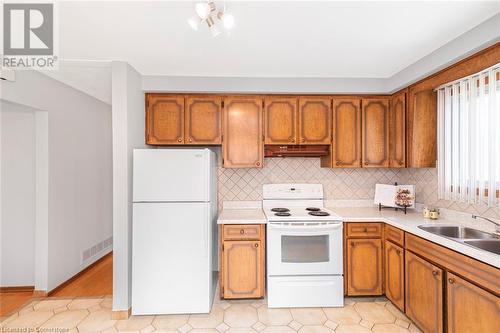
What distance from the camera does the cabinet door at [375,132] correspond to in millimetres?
3078

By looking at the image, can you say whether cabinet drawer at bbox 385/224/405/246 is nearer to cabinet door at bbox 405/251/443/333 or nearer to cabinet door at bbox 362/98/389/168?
cabinet door at bbox 405/251/443/333

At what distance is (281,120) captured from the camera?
305cm

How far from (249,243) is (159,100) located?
191cm

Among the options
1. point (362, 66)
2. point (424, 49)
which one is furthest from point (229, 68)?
point (424, 49)

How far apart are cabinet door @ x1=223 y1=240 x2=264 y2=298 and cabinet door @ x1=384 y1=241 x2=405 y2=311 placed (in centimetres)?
130

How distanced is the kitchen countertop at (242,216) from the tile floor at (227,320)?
872 mm

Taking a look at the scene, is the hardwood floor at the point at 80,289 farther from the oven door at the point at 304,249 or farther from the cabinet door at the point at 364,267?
the cabinet door at the point at 364,267

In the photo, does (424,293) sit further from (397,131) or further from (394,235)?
(397,131)

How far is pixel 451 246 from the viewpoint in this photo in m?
1.79

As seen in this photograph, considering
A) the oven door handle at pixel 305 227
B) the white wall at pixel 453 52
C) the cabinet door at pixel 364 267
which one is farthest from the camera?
the cabinet door at pixel 364 267

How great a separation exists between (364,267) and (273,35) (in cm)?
245

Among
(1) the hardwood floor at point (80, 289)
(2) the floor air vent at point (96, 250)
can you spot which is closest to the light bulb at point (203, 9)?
(1) the hardwood floor at point (80, 289)

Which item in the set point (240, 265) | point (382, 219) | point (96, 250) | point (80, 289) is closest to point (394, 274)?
point (382, 219)

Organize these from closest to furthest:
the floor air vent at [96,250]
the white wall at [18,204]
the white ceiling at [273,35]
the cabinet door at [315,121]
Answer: the white ceiling at [273,35] < the white wall at [18,204] < the cabinet door at [315,121] < the floor air vent at [96,250]
